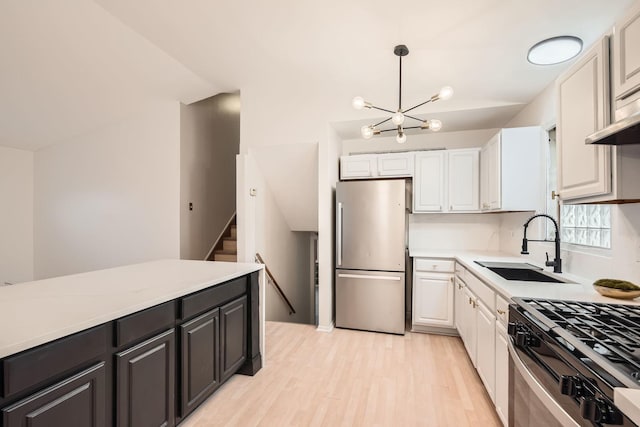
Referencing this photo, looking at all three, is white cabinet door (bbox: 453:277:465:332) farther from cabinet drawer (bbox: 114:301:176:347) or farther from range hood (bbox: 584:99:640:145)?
cabinet drawer (bbox: 114:301:176:347)

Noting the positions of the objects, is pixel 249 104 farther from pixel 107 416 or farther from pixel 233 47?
pixel 107 416

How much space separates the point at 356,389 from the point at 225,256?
313cm

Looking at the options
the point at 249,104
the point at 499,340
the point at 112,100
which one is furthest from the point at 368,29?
the point at 112,100

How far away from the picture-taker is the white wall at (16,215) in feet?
15.7

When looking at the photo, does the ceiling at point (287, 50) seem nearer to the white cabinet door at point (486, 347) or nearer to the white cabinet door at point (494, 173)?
the white cabinet door at point (494, 173)

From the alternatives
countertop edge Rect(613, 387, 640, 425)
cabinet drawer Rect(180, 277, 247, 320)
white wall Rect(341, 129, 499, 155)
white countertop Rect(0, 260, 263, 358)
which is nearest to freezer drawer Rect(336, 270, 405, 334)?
cabinet drawer Rect(180, 277, 247, 320)

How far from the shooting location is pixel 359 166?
3.71m

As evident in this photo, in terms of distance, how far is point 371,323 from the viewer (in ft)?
11.4

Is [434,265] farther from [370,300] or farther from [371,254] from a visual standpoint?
[370,300]

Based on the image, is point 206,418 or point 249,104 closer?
point 206,418

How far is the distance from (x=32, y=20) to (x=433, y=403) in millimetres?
4746

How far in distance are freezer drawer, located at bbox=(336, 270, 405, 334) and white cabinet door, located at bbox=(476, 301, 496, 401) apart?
1.13m

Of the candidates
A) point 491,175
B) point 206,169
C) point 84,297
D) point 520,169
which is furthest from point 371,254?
point 206,169

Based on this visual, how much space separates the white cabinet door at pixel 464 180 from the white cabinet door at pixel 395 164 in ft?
1.52
